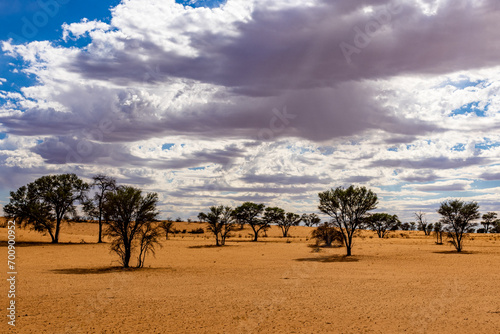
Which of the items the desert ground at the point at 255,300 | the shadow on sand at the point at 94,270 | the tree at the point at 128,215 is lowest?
the shadow on sand at the point at 94,270

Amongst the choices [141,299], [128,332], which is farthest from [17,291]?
[128,332]

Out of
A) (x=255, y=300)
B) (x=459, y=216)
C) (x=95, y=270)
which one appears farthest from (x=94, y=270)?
(x=459, y=216)

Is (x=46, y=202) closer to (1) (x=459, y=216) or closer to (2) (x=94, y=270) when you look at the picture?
(2) (x=94, y=270)

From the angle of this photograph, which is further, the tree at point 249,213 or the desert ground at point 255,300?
the tree at point 249,213

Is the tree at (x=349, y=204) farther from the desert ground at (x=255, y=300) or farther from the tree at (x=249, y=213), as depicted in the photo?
the tree at (x=249, y=213)

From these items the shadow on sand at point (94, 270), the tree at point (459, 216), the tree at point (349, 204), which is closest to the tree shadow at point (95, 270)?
the shadow on sand at point (94, 270)

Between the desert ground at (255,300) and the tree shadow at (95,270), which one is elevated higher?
the desert ground at (255,300)

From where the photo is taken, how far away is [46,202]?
54500 mm

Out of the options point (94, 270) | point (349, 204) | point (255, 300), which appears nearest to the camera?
point (255, 300)

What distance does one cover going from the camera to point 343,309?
15.7 m

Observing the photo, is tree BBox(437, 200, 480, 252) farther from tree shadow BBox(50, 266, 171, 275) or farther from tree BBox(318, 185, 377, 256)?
tree shadow BBox(50, 266, 171, 275)

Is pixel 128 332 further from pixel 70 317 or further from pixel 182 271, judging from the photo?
pixel 182 271

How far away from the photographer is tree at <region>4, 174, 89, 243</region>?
2061 inches

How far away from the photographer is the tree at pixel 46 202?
2061 inches
